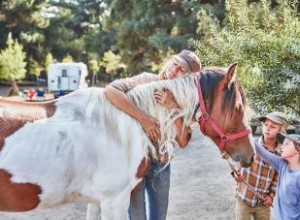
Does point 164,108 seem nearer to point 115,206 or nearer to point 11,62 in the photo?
point 115,206

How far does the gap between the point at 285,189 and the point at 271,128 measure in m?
0.43

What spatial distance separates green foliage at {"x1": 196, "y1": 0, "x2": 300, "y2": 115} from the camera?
2846 millimetres

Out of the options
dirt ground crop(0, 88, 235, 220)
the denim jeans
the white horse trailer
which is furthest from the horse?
the white horse trailer

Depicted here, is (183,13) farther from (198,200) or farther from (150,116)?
(150,116)

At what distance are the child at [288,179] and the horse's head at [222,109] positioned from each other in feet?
1.40

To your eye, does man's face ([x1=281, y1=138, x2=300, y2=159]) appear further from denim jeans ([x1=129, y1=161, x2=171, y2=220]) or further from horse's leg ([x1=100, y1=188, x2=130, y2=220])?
horse's leg ([x1=100, y1=188, x2=130, y2=220])

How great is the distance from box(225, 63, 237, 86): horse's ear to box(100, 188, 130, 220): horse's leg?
751 millimetres

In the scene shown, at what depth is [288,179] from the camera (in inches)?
105

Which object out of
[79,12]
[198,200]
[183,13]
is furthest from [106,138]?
[79,12]

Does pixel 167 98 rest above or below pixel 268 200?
above

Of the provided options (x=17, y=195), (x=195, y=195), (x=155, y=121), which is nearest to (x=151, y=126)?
→ (x=155, y=121)

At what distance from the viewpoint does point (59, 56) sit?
33625 mm

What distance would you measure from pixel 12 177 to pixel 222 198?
3.48m

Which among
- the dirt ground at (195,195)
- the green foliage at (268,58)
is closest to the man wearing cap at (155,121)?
the green foliage at (268,58)
